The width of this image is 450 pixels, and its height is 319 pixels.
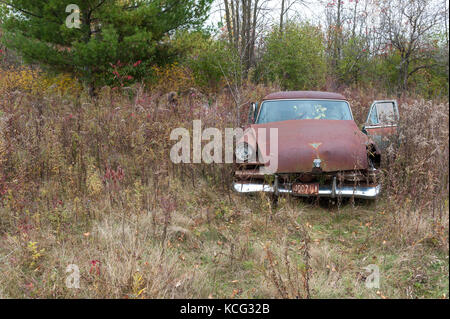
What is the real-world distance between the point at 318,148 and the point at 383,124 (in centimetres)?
125

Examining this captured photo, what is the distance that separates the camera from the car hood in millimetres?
4141

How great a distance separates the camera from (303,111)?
5344mm

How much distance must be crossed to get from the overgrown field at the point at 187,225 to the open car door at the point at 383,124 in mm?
308

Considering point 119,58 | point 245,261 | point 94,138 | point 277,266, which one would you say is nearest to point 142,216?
point 245,261

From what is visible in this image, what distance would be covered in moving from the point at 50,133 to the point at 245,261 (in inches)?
141

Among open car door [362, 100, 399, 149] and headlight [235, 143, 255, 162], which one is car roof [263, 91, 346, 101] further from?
headlight [235, 143, 255, 162]

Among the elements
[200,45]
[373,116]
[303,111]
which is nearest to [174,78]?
[200,45]

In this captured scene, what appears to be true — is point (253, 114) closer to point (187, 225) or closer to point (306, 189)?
point (306, 189)

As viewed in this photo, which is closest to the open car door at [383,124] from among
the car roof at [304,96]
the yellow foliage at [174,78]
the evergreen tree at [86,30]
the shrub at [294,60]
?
the car roof at [304,96]

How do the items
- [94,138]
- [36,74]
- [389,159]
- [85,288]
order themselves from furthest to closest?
[36,74], [94,138], [389,159], [85,288]

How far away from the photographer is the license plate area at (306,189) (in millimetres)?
4141

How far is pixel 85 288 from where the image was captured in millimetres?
2639

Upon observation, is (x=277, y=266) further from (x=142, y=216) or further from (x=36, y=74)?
(x=36, y=74)

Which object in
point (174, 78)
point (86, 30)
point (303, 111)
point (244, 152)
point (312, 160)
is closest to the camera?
point (312, 160)
